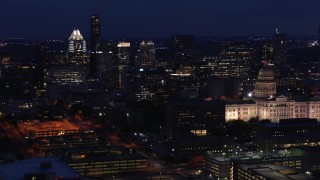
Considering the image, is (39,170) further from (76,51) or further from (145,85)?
(76,51)

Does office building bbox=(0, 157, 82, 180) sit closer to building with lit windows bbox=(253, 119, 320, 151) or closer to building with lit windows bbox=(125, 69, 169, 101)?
building with lit windows bbox=(253, 119, 320, 151)

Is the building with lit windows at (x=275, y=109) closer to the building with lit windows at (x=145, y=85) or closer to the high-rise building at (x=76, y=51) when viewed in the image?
the building with lit windows at (x=145, y=85)

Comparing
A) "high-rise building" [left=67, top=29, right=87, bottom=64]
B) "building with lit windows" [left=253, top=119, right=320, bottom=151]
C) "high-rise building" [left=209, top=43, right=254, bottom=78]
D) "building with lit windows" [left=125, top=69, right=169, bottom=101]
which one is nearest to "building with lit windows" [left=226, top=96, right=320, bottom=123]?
"building with lit windows" [left=253, top=119, right=320, bottom=151]

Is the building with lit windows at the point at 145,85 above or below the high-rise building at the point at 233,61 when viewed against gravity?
below

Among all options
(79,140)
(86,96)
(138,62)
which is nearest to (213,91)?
(86,96)

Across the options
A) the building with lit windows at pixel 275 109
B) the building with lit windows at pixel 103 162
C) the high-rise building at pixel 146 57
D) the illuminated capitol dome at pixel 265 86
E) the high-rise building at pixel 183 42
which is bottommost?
the building with lit windows at pixel 103 162

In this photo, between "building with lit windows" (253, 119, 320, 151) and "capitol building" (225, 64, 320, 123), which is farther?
"capitol building" (225, 64, 320, 123)

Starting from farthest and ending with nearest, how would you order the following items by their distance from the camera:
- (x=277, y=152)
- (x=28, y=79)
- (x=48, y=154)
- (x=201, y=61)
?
(x=201, y=61) → (x=28, y=79) → (x=48, y=154) → (x=277, y=152)

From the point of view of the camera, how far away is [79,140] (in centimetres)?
4281

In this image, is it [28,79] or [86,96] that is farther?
[28,79]

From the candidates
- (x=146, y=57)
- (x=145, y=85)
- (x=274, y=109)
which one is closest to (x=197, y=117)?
(x=274, y=109)

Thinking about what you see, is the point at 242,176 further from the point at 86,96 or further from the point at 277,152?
the point at 86,96

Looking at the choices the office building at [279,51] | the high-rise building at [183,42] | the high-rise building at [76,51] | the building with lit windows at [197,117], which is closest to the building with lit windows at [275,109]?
the building with lit windows at [197,117]

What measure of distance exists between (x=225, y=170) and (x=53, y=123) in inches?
917
